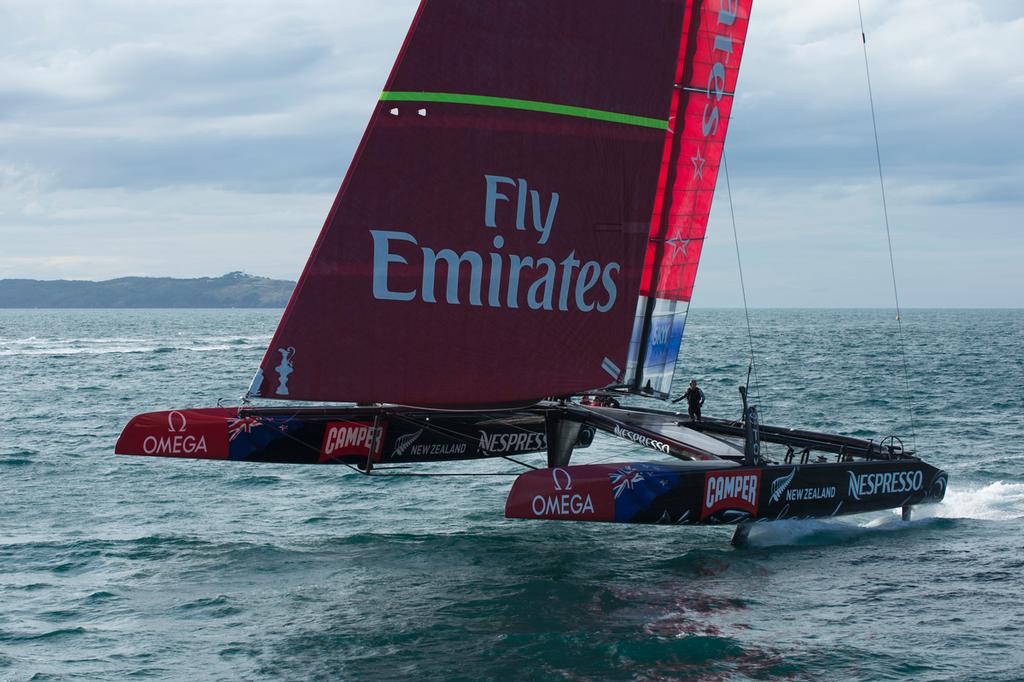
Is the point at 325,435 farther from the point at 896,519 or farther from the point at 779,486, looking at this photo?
the point at 896,519

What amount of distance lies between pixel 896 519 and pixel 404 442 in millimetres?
7210

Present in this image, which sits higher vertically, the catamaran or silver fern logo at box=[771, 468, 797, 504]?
the catamaran

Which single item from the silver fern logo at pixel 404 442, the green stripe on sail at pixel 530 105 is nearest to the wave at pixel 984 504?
the green stripe on sail at pixel 530 105

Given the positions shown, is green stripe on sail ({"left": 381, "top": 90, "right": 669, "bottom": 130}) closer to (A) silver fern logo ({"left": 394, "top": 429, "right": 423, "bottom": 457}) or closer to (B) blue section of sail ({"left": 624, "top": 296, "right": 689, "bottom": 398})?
(B) blue section of sail ({"left": 624, "top": 296, "right": 689, "bottom": 398})

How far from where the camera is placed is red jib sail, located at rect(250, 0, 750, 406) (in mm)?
11664

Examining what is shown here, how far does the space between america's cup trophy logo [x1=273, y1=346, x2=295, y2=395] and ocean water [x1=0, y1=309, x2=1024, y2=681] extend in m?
2.24

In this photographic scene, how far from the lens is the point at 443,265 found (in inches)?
476

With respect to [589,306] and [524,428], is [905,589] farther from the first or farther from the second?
[524,428]

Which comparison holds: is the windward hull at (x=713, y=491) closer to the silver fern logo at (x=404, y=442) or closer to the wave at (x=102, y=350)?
the silver fern logo at (x=404, y=442)

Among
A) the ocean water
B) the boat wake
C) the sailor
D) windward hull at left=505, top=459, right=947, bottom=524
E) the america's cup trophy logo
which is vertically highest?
the america's cup trophy logo

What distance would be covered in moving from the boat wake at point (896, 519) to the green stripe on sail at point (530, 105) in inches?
222

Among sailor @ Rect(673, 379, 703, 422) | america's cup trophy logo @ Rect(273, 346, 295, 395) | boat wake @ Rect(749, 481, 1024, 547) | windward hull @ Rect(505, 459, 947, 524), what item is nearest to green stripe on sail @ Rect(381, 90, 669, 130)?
america's cup trophy logo @ Rect(273, 346, 295, 395)

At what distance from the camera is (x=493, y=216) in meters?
12.2

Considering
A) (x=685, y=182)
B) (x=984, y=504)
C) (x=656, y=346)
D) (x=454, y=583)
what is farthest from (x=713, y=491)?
(x=984, y=504)
